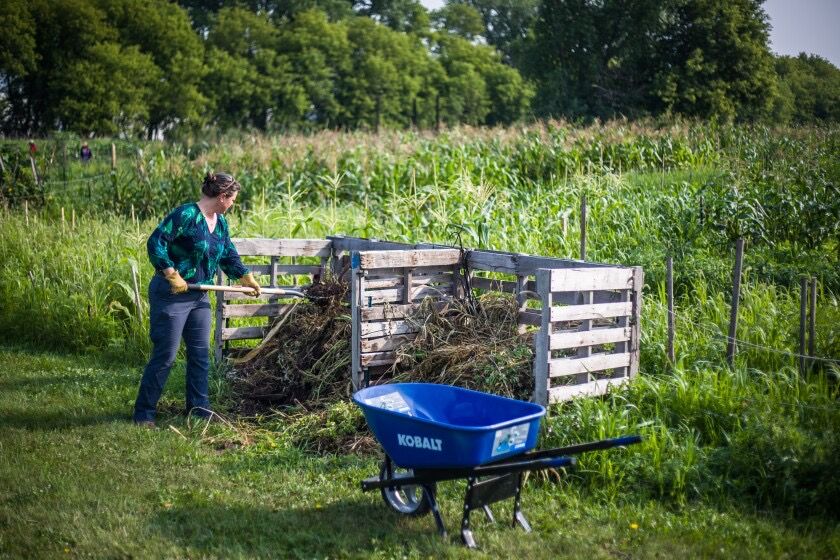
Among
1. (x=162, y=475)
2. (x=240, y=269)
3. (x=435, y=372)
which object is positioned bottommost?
(x=162, y=475)

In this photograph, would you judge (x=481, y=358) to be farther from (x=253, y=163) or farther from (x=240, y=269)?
(x=253, y=163)

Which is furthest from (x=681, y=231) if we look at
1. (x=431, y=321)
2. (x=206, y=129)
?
(x=206, y=129)

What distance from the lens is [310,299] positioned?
7.55m

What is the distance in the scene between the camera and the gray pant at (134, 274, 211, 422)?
668 cm

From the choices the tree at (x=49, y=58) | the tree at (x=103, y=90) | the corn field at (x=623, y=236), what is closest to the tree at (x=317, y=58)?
the tree at (x=103, y=90)

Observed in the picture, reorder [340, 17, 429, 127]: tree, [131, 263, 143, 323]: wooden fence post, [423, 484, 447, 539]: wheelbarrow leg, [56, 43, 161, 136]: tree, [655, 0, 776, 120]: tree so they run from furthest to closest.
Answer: [340, 17, 429, 127]: tree, [56, 43, 161, 136]: tree, [655, 0, 776, 120]: tree, [131, 263, 143, 323]: wooden fence post, [423, 484, 447, 539]: wheelbarrow leg

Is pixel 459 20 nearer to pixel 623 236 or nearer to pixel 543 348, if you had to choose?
pixel 623 236

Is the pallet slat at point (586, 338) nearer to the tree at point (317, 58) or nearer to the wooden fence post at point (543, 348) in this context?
the wooden fence post at point (543, 348)

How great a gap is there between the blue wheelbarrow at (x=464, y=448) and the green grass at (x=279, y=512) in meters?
0.20

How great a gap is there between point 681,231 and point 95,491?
705 centimetres

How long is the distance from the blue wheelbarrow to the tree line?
23550mm

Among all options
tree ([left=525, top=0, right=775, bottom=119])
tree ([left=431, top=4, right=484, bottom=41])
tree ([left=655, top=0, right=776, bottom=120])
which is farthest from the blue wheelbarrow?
tree ([left=431, top=4, right=484, bottom=41])

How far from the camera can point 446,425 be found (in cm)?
427

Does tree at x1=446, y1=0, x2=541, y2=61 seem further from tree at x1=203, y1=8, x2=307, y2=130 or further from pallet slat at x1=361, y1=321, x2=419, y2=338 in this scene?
pallet slat at x1=361, y1=321, x2=419, y2=338
